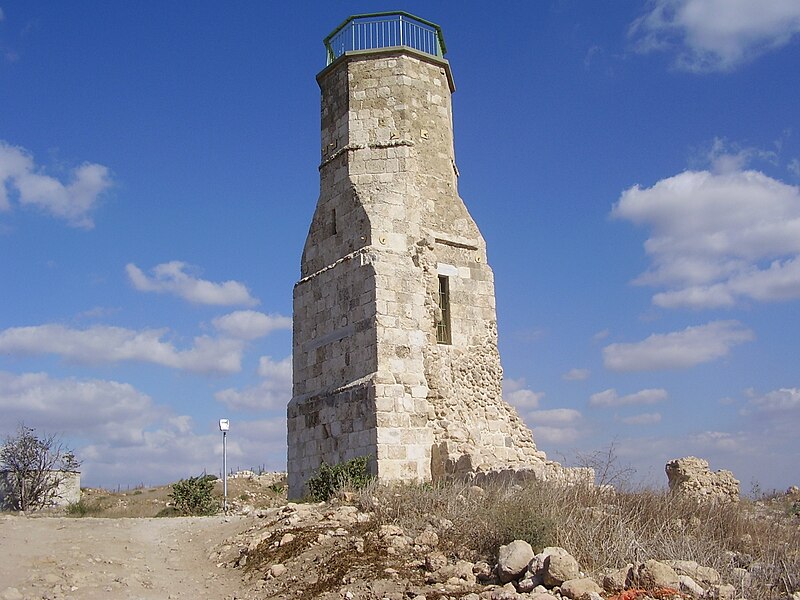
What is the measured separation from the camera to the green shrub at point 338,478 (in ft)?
38.7

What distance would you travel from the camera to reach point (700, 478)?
14.1 m

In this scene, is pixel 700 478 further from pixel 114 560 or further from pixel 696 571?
pixel 114 560

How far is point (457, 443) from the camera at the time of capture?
42.0 ft

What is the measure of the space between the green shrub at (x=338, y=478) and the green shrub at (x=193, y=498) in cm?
298

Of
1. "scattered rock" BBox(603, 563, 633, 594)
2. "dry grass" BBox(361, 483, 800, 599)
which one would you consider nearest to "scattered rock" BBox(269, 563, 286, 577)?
"dry grass" BBox(361, 483, 800, 599)

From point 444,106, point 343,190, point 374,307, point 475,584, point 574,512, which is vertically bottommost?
point 475,584

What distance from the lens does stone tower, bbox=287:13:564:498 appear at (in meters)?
12.8

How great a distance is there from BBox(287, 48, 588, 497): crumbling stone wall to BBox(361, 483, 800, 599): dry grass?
2510mm

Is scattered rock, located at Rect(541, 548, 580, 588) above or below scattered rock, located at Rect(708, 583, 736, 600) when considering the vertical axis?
above

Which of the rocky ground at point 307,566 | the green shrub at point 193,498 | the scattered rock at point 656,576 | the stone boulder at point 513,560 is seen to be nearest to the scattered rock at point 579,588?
the rocky ground at point 307,566

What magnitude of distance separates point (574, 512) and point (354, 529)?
255cm

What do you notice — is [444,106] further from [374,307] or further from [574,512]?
[574,512]

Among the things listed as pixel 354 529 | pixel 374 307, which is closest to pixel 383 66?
pixel 374 307

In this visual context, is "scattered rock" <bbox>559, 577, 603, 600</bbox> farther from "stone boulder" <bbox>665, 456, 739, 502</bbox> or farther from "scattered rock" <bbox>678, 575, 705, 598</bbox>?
"stone boulder" <bbox>665, 456, 739, 502</bbox>
